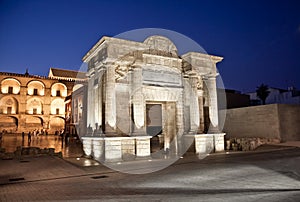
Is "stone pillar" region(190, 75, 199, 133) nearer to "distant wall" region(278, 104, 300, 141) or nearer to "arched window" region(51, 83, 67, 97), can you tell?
"distant wall" region(278, 104, 300, 141)

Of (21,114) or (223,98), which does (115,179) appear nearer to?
(223,98)

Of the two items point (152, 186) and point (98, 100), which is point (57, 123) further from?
point (152, 186)

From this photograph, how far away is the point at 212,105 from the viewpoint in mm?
13984

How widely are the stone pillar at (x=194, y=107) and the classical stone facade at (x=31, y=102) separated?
3474cm

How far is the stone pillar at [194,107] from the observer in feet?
43.2

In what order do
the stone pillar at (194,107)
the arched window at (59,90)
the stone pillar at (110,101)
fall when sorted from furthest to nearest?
the arched window at (59,90), the stone pillar at (194,107), the stone pillar at (110,101)

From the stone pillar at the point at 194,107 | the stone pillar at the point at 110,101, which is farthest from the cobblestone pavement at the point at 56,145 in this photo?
the stone pillar at the point at 194,107

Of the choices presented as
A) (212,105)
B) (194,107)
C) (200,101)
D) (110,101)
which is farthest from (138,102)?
(212,105)

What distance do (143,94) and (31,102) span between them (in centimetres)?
3623

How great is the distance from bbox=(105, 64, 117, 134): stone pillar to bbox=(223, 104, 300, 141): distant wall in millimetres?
12658

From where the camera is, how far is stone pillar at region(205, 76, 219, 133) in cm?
1373

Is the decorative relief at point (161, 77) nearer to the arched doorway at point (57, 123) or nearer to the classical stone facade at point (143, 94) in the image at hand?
the classical stone facade at point (143, 94)

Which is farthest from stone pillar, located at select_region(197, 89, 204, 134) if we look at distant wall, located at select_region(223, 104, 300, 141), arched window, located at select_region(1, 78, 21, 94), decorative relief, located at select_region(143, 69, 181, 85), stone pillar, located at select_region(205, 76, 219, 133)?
arched window, located at select_region(1, 78, 21, 94)

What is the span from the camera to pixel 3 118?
38.0 m
